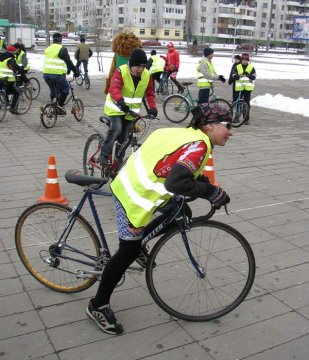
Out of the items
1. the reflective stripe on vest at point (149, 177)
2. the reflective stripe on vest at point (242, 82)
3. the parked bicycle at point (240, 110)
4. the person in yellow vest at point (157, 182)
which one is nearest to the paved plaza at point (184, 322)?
the person in yellow vest at point (157, 182)

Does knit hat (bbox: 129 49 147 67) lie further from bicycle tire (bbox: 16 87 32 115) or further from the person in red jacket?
the person in red jacket

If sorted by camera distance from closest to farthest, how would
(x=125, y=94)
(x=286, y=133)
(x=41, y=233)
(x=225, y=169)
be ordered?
(x=41, y=233) < (x=125, y=94) < (x=225, y=169) < (x=286, y=133)

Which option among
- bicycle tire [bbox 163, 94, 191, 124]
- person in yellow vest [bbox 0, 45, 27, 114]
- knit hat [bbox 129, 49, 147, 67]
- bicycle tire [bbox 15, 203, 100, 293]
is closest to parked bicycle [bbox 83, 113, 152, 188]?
knit hat [bbox 129, 49, 147, 67]

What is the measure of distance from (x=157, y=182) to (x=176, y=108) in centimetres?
939

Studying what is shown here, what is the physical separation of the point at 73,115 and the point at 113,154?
5005 millimetres

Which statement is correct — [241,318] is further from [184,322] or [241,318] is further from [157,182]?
[157,182]

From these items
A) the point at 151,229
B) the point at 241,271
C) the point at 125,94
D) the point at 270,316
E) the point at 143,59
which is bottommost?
the point at 270,316

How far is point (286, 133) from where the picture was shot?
10.4 m

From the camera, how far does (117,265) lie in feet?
9.93

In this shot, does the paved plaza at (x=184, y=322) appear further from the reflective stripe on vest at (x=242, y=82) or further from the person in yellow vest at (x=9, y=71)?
the reflective stripe on vest at (x=242, y=82)

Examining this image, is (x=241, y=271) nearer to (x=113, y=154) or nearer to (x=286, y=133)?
(x=113, y=154)

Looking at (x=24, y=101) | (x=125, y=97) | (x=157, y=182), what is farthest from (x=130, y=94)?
(x=24, y=101)

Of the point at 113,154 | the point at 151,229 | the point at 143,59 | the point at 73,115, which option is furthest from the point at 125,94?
the point at 73,115

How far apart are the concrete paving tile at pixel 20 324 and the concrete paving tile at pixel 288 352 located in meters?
1.45
